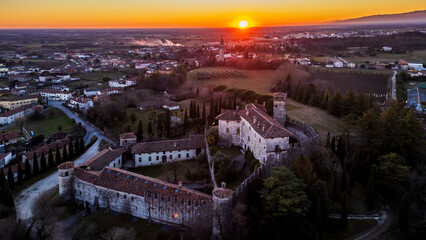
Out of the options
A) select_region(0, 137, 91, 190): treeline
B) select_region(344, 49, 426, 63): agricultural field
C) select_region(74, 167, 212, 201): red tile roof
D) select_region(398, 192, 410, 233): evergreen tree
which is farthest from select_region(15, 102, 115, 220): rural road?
select_region(344, 49, 426, 63): agricultural field

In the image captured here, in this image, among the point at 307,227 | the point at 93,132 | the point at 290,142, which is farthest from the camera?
the point at 93,132

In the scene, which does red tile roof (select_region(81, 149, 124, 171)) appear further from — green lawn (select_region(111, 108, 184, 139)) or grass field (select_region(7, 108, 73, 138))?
grass field (select_region(7, 108, 73, 138))

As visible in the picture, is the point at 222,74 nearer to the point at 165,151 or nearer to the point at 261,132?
the point at 165,151

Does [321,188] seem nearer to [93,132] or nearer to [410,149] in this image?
[410,149]

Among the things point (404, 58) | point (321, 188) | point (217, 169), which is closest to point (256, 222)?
point (321, 188)

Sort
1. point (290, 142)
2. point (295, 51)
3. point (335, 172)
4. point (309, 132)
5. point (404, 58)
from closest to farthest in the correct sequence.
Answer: point (335, 172) < point (290, 142) < point (309, 132) < point (404, 58) < point (295, 51)

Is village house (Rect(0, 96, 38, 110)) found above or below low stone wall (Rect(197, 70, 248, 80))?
below

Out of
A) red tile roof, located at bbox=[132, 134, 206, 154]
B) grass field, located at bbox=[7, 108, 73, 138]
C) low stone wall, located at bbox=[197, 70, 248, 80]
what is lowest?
grass field, located at bbox=[7, 108, 73, 138]

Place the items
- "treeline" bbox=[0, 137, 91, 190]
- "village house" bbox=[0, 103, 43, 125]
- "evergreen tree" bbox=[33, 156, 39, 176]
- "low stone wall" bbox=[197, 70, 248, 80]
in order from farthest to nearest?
"low stone wall" bbox=[197, 70, 248, 80], "village house" bbox=[0, 103, 43, 125], "evergreen tree" bbox=[33, 156, 39, 176], "treeline" bbox=[0, 137, 91, 190]
